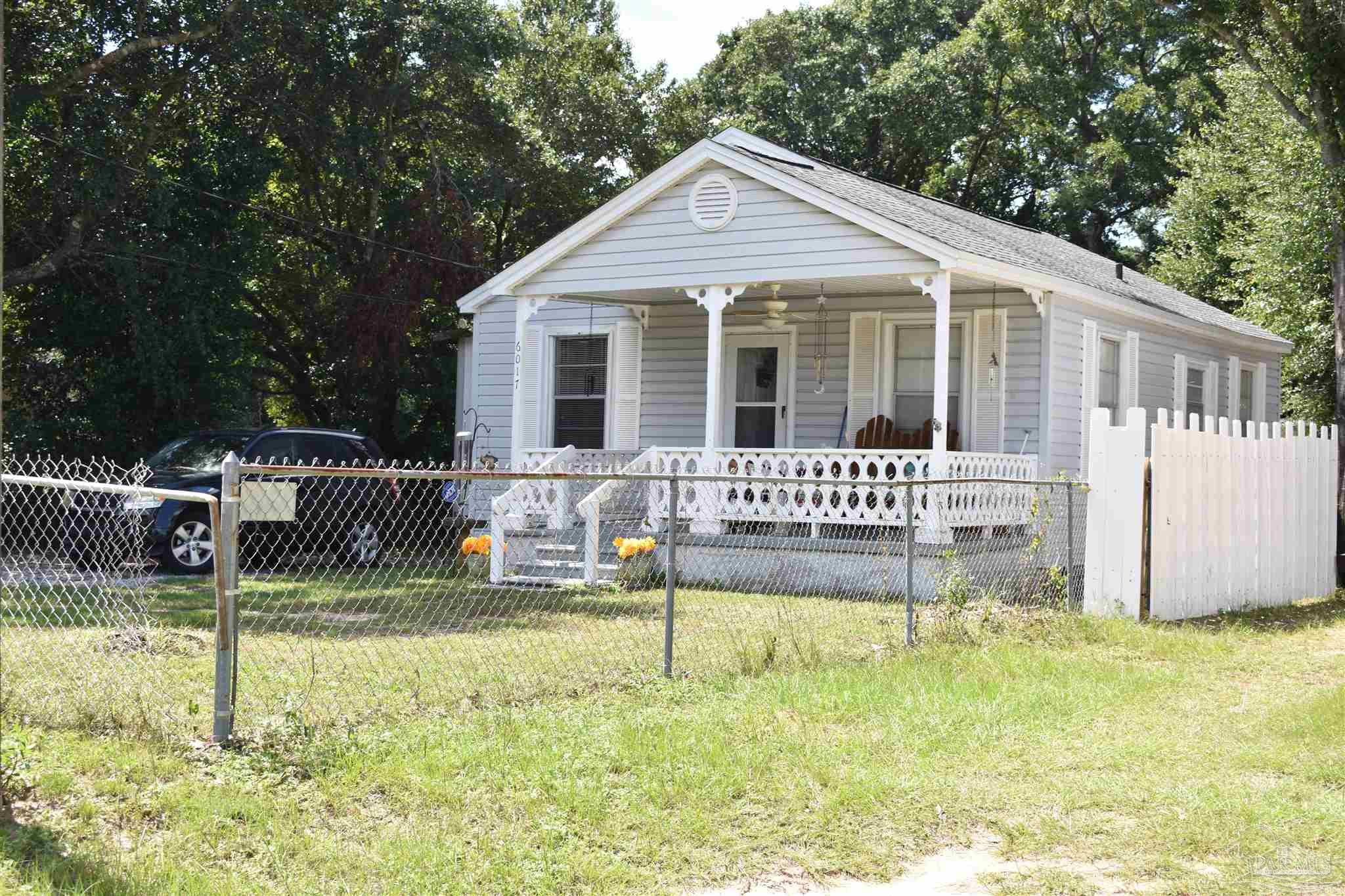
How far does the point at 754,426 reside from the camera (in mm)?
17922

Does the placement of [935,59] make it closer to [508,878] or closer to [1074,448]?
[1074,448]

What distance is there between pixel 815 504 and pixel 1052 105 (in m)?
22.4

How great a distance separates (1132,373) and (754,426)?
497 cm

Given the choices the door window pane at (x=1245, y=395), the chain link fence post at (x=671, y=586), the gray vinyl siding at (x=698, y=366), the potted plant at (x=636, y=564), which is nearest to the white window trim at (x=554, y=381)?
the gray vinyl siding at (x=698, y=366)

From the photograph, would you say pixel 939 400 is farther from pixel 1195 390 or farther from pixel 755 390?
pixel 1195 390

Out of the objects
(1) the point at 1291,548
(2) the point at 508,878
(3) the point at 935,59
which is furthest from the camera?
(3) the point at 935,59

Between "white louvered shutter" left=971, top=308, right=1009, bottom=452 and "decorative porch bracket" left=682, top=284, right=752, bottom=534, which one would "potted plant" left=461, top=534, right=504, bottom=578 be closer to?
"decorative porch bracket" left=682, top=284, right=752, bottom=534

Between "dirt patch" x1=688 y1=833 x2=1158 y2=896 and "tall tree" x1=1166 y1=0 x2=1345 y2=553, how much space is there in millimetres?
12754

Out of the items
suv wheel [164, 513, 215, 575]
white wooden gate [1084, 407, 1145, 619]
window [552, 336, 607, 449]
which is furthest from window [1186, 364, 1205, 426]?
suv wheel [164, 513, 215, 575]

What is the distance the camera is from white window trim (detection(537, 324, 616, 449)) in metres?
18.3

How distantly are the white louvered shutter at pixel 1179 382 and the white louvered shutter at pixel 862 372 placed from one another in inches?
186

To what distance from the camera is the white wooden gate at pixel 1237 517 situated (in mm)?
11266

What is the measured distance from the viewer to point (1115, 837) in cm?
515

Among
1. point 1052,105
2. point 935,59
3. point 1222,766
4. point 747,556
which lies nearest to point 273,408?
point 935,59
